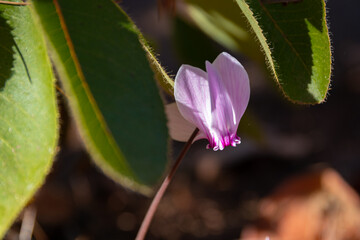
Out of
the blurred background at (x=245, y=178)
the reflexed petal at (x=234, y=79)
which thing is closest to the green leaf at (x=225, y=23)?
the blurred background at (x=245, y=178)

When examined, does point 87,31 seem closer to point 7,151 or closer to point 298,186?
point 7,151

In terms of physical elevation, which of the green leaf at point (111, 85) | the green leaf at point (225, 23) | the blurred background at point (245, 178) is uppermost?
the green leaf at point (111, 85)

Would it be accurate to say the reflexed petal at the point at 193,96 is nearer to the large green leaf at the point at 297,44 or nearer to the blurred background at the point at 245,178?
the large green leaf at the point at 297,44

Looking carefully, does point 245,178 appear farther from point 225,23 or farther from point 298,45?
point 298,45

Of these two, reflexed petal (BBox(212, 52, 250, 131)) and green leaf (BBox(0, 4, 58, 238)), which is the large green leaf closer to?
reflexed petal (BBox(212, 52, 250, 131))

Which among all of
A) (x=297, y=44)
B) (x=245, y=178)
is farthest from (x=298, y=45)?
(x=245, y=178)

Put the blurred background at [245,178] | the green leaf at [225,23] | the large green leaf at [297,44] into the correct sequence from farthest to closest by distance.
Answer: the blurred background at [245,178], the green leaf at [225,23], the large green leaf at [297,44]

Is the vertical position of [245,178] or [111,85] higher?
[111,85]
